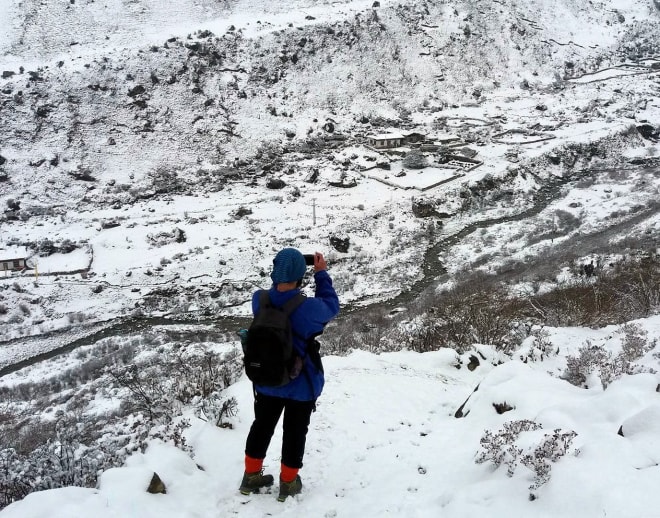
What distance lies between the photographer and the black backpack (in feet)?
10.6

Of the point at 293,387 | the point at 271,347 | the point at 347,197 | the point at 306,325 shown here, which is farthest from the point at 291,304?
the point at 347,197

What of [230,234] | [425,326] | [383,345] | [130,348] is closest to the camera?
[383,345]

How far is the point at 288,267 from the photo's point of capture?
3.39 meters

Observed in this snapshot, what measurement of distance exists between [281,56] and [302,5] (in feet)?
30.1

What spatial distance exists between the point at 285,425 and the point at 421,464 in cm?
143

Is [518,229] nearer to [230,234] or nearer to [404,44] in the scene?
[230,234]

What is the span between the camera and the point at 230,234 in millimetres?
25844

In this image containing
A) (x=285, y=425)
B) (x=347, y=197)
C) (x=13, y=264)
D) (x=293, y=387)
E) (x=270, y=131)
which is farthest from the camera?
(x=270, y=131)

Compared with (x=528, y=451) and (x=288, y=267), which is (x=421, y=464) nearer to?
(x=528, y=451)

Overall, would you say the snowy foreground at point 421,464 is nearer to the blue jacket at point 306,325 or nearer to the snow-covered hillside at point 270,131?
the blue jacket at point 306,325

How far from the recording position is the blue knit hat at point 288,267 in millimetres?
3390

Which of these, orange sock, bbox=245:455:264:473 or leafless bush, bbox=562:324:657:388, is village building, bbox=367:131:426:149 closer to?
leafless bush, bbox=562:324:657:388

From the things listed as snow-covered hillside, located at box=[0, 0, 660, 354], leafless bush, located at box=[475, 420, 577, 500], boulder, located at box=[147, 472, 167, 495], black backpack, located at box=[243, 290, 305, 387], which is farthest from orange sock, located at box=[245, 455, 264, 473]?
snow-covered hillside, located at box=[0, 0, 660, 354]

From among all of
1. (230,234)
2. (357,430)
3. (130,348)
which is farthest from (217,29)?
(357,430)
